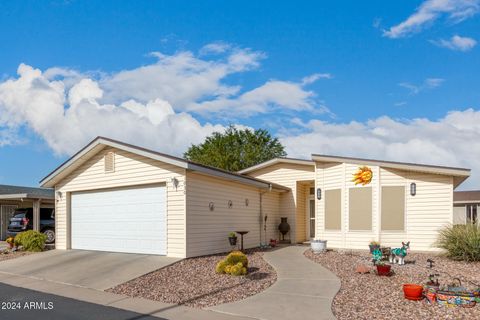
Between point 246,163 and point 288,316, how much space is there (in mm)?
31437

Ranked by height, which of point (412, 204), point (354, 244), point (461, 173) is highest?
point (461, 173)

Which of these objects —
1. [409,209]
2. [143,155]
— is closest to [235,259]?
[143,155]

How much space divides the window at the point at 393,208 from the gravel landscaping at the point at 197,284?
18.1 ft

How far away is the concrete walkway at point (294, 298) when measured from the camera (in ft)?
23.5

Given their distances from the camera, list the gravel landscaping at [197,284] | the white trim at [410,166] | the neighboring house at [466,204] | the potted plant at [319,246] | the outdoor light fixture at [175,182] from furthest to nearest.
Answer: the neighboring house at [466,204] → the potted plant at [319,246] → the white trim at [410,166] → the outdoor light fixture at [175,182] → the gravel landscaping at [197,284]

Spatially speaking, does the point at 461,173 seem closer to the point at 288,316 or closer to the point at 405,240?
the point at 405,240

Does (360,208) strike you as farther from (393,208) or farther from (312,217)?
(312,217)

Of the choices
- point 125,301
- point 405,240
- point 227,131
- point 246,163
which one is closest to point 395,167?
point 405,240

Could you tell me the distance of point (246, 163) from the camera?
126ft

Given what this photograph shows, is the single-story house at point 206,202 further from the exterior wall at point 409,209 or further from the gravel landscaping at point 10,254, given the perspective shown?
the gravel landscaping at point 10,254

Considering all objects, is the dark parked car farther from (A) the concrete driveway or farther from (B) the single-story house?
(A) the concrete driveway

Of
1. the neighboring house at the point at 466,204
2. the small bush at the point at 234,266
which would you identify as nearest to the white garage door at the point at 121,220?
the small bush at the point at 234,266

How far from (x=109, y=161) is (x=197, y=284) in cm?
680

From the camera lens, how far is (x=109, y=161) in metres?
14.5
